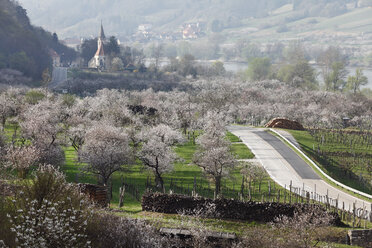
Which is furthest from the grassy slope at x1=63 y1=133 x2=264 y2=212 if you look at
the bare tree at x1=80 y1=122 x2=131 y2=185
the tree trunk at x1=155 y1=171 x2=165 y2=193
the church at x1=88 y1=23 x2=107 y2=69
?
the church at x1=88 y1=23 x2=107 y2=69

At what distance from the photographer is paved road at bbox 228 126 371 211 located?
42969 millimetres

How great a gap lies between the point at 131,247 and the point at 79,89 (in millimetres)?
108571

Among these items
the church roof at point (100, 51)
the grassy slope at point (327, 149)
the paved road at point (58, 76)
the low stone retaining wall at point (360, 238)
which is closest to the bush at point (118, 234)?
the low stone retaining wall at point (360, 238)

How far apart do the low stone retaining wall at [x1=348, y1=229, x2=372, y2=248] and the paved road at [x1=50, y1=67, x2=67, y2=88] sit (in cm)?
11417

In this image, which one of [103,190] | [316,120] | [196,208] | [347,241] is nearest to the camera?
[347,241]

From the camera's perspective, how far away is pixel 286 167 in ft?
171

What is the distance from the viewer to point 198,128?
71.5m

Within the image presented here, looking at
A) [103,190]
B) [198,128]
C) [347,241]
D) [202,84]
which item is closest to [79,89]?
[202,84]

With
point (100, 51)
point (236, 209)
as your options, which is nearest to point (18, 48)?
point (100, 51)

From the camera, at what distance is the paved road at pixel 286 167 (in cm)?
4297

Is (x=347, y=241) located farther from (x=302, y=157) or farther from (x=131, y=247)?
(x=302, y=157)

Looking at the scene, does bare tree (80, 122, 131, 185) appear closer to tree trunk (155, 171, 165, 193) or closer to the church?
tree trunk (155, 171, 165, 193)

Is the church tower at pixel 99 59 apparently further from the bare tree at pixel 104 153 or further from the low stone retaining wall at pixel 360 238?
the low stone retaining wall at pixel 360 238

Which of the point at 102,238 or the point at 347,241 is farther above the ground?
the point at 102,238
